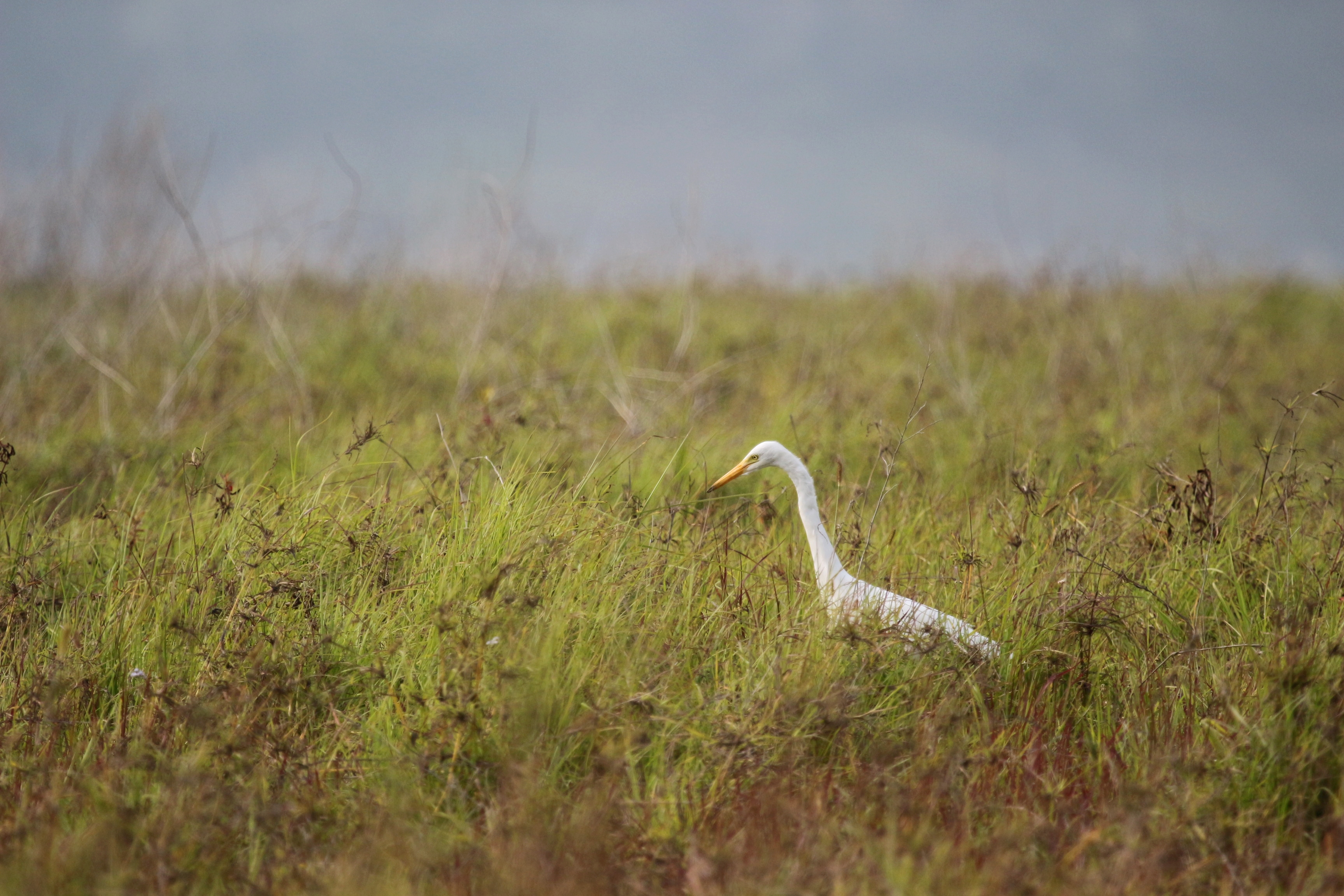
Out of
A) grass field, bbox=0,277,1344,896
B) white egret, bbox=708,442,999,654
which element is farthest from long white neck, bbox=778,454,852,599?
grass field, bbox=0,277,1344,896

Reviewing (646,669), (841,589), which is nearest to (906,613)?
(841,589)

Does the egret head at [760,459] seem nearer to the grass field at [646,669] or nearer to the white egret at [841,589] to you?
the white egret at [841,589]

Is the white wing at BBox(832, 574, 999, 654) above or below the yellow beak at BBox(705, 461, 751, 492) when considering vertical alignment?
below

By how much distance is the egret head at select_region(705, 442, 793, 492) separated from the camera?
3.56 m

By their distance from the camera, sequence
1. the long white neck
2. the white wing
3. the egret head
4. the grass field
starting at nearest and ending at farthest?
1. the grass field
2. the white wing
3. the long white neck
4. the egret head

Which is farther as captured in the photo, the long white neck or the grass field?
the long white neck

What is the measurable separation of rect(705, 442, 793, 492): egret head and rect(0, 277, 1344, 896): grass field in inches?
6.1

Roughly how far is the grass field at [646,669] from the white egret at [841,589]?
8 cm

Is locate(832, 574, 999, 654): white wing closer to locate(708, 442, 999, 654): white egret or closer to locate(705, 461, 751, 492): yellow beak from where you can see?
locate(708, 442, 999, 654): white egret

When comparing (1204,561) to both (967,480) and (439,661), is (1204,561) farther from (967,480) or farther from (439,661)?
(439,661)

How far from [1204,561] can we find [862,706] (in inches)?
57.9

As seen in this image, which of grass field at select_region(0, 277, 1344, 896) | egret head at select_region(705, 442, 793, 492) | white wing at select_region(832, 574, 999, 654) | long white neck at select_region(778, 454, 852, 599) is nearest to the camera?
grass field at select_region(0, 277, 1344, 896)

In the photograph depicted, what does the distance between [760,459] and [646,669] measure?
3.95ft

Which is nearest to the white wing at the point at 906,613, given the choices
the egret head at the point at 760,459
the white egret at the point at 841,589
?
the white egret at the point at 841,589
